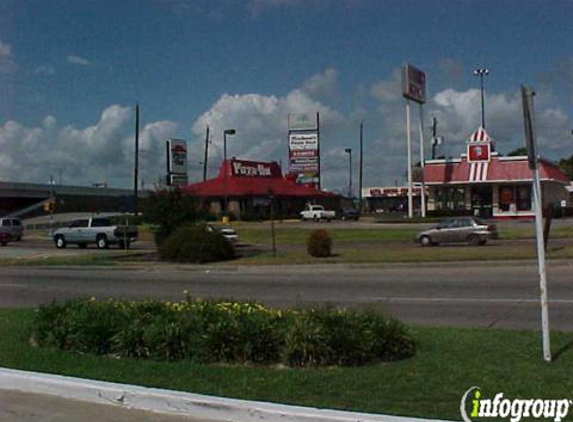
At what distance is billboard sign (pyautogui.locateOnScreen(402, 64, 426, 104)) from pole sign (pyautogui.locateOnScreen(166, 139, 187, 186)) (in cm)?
2263

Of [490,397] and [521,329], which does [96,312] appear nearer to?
[490,397]

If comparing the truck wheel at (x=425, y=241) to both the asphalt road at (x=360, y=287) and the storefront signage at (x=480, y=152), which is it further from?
the storefront signage at (x=480, y=152)

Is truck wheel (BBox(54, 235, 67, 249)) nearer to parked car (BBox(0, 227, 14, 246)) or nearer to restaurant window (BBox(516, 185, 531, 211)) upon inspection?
parked car (BBox(0, 227, 14, 246))

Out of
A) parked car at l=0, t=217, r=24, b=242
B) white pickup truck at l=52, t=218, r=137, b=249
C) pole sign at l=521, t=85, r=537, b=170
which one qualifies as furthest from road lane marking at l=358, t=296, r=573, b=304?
parked car at l=0, t=217, r=24, b=242

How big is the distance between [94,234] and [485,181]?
3538 centimetres

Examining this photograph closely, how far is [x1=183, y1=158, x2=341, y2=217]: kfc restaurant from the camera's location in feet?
246

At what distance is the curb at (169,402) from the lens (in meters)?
5.90

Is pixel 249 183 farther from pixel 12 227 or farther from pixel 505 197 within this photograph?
pixel 12 227

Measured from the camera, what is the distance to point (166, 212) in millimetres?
32094

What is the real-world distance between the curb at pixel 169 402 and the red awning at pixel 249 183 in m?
65.2

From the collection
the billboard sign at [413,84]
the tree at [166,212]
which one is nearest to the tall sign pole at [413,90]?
the billboard sign at [413,84]

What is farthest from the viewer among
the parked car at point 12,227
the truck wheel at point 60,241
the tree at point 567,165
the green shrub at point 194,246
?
the tree at point 567,165

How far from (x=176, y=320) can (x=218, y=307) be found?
62 cm

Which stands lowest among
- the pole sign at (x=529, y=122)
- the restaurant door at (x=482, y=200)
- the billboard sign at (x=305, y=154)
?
the pole sign at (x=529, y=122)
